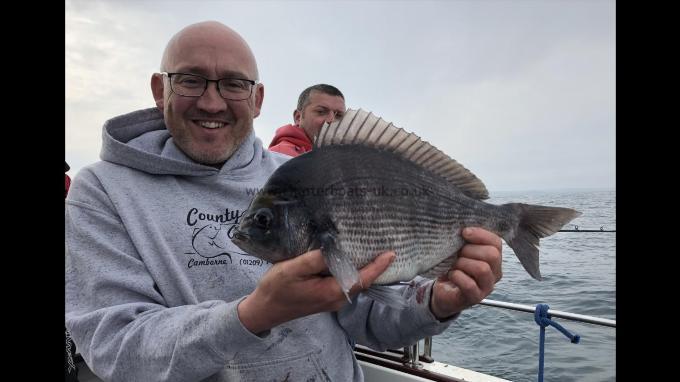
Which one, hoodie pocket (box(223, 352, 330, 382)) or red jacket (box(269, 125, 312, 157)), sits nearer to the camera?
hoodie pocket (box(223, 352, 330, 382))

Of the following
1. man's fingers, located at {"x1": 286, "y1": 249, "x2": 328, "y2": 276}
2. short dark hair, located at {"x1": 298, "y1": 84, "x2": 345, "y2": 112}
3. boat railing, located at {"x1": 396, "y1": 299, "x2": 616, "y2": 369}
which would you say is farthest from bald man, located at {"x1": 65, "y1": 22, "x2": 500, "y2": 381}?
short dark hair, located at {"x1": 298, "y1": 84, "x2": 345, "y2": 112}

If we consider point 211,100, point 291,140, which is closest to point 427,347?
point 291,140

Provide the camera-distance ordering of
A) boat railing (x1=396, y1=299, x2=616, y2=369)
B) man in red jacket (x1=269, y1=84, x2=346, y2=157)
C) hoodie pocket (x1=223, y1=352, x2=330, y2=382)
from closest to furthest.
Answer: hoodie pocket (x1=223, y1=352, x2=330, y2=382) → boat railing (x1=396, y1=299, x2=616, y2=369) → man in red jacket (x1=269, y1=84, x2=346, y2=157)

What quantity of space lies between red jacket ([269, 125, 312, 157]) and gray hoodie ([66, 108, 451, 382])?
1010 millimetres

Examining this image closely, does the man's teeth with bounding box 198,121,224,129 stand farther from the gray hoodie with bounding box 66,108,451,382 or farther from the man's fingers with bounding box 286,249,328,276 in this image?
the man's fingers with bounding box 286,249,328,276

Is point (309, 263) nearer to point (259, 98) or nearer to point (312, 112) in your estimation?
point (259, 98)

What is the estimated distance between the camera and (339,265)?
1174mm

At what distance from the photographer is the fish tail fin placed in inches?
57.6

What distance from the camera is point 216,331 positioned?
1.24m

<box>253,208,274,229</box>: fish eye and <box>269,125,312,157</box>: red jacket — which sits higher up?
<box>269,125,312,157</box>: red jacket

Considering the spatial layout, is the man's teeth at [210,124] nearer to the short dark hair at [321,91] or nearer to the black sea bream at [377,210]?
the black sea bream at [377,210]

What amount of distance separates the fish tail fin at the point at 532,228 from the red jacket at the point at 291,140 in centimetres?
176
